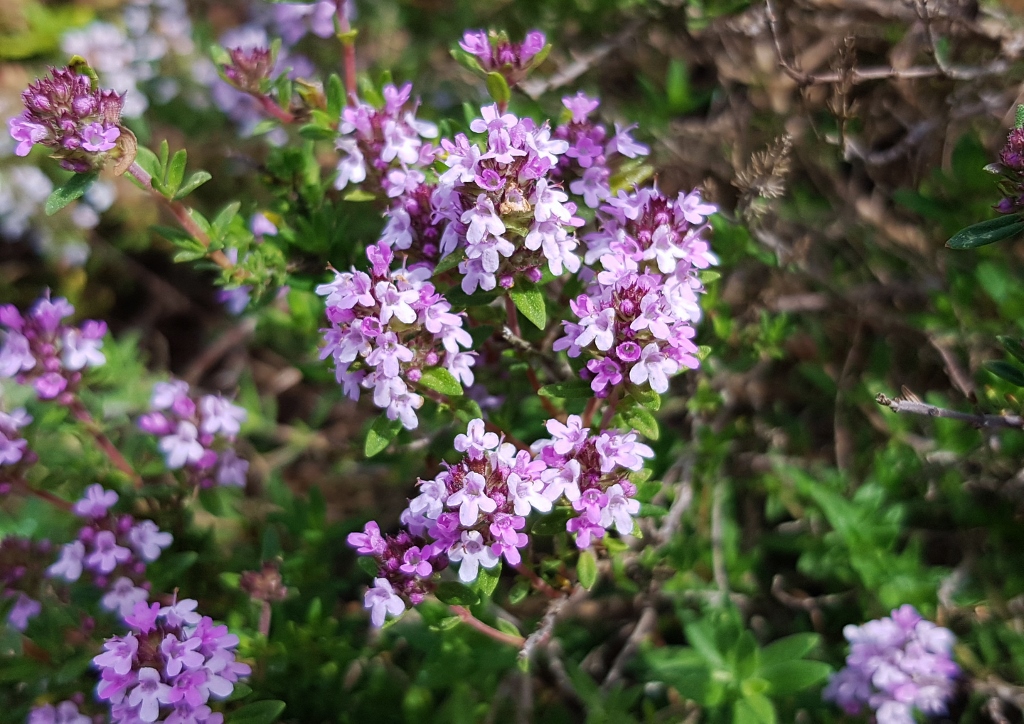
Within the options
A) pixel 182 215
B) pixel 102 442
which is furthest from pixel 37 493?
pixel 182 215

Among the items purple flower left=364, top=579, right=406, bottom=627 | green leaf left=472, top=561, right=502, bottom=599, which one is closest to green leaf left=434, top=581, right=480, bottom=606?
green leaf left=472, top=561, right=502, bottom=599

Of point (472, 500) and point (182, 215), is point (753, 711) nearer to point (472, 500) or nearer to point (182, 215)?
point (472, 500)

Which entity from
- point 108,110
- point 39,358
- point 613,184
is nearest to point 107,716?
point 39,358

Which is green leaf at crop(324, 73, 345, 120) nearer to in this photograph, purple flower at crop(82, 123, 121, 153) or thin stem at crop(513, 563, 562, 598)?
purple flower at crop(82, 123, 121, 153)

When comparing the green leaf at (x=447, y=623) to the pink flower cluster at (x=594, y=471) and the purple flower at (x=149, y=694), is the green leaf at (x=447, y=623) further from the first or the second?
the purple flower at (x=149, y=694)

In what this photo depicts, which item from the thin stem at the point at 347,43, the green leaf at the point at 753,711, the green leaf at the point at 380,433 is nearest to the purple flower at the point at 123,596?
the green leaf at the point at 380,433

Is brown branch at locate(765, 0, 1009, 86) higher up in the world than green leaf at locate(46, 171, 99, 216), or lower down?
higher up

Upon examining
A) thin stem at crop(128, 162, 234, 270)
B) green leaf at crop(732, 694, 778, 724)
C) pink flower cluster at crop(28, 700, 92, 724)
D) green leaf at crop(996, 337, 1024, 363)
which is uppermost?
thin stem at crop(128, 162, 234, 270)
